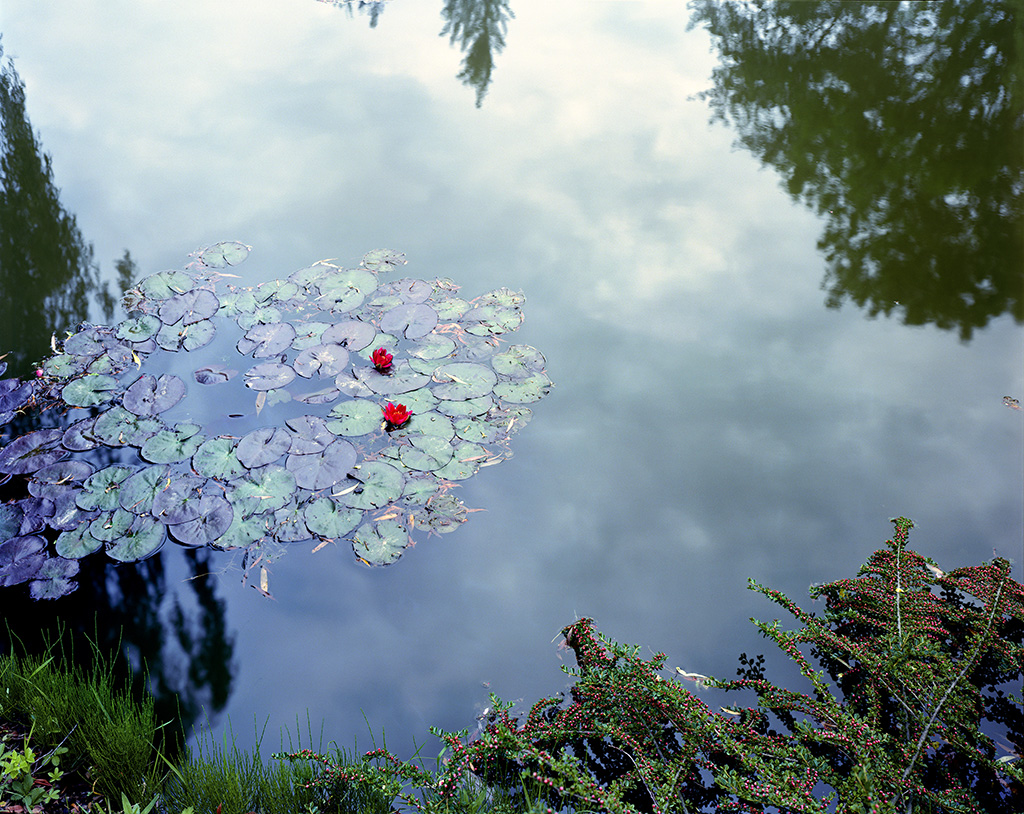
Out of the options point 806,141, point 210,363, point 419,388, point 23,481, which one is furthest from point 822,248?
point 23,481

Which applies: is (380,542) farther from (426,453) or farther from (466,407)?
(466,407)

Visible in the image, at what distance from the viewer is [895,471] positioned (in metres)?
2.89

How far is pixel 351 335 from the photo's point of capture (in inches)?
132

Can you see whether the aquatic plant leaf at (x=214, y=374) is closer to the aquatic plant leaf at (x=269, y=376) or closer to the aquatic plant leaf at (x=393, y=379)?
the aquatic plant leaf at (x=269, y=376)

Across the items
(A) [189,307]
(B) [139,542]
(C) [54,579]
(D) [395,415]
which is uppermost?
(A) [189,307]

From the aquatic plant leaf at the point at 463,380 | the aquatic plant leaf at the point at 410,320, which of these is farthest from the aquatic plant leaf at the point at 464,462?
the aquatic plant leaf at the point at 410,320

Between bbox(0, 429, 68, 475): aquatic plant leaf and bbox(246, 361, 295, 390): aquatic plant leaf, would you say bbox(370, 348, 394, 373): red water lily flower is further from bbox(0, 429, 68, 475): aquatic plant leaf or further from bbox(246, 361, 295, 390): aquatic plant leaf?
bbox(0, 429, 68, 475): aquatic plant leaf

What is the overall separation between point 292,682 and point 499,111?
14.4ft

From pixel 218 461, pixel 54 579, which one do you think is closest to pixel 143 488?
pixel 218 461

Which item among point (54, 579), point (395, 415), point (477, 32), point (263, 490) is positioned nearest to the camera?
point (54, 579)

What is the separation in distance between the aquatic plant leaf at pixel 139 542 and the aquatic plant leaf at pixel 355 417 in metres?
0.75

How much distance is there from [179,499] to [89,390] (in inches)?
33.1

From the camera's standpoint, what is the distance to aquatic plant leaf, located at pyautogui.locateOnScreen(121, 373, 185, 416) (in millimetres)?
3025

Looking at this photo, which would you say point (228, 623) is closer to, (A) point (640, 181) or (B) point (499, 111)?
(A) point (640, 181)
